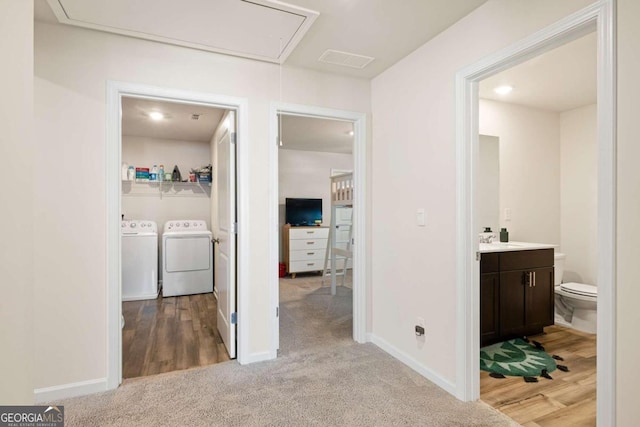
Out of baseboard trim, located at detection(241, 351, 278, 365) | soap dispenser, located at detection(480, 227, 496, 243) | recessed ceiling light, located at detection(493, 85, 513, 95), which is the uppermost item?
recessed ceiling light, located at detection(493, 85, 513, 95)

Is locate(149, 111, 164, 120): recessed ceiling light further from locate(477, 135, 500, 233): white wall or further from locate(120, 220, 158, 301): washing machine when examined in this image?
locate(477, 135, 500, 233): white wall

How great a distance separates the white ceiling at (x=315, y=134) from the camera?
4.48 m

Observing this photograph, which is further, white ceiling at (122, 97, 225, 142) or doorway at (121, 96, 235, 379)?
white ceiling at (122, 97, 225, 142)

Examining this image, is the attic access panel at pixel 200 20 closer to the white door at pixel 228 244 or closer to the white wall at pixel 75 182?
the white wall at pixel 75 182

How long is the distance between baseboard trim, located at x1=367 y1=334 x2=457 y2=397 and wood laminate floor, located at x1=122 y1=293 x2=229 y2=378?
1316 mm

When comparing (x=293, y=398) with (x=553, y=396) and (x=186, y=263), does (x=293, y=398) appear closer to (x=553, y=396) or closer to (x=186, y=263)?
(x=553, y=396)

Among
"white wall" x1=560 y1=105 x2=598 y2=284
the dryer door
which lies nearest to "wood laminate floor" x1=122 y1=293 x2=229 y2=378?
the dryer door

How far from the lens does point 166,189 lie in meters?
5.34

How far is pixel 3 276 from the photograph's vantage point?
88cm

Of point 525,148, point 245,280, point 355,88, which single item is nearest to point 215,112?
point 355,88

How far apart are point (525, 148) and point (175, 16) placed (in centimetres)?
371

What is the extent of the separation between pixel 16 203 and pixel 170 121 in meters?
3.69

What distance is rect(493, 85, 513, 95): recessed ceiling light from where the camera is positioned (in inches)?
126

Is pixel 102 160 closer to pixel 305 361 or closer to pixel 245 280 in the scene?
pixel 245 280
